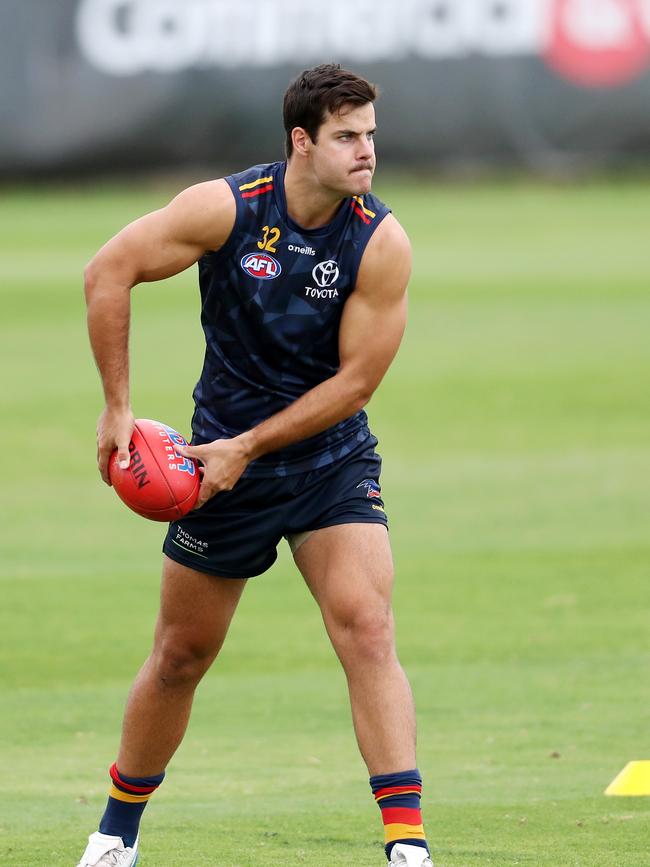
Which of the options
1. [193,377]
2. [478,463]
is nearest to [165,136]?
[193,377]

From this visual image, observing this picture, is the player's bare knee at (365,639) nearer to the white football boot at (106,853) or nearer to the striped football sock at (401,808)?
the striped football sock at (401,808)

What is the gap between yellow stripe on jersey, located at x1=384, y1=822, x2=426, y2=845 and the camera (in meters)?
5.31

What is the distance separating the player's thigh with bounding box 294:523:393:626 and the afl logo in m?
0.85

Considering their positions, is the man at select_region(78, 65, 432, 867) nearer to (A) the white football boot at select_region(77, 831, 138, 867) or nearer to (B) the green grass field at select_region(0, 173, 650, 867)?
(A) the white football boot at select_region(77, 831, 138, 867)

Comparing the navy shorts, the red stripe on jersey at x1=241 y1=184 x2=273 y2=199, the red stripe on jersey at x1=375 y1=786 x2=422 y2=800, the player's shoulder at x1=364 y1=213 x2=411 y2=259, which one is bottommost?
the red stripe on jersey at x1=375 y1=786 x2=422 y2=800

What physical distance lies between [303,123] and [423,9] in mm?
20797

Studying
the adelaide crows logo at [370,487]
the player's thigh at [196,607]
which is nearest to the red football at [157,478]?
the player's thigh at [196,607]

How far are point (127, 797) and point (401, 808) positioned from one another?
3.35ft

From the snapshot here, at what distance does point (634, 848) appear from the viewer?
5754 millimetres

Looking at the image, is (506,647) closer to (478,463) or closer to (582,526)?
(582,526)

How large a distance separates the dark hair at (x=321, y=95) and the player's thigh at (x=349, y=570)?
4.21 ft

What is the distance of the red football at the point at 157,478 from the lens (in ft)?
18.3

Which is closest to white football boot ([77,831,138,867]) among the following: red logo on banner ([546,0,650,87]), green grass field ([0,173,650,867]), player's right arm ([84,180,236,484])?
green grass field ([0,173,650,867])

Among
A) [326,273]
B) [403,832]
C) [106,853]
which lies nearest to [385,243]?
[326,273]
